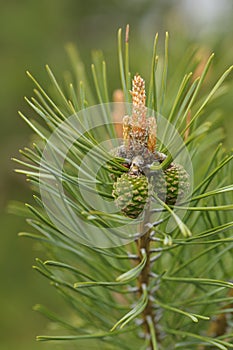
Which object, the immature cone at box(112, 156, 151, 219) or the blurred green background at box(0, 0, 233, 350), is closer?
the immature cone at box(112, 156, 151, 219)

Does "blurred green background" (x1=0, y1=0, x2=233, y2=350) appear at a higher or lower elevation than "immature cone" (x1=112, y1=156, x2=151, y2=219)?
higher

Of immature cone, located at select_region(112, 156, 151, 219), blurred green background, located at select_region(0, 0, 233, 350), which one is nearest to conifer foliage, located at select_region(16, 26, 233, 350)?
immature cone, located at select_region(112, 156, 151, 219)

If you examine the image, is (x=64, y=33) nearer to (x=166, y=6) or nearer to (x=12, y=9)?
(x=12, y=9)

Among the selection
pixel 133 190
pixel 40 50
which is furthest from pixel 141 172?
pixel 40 50

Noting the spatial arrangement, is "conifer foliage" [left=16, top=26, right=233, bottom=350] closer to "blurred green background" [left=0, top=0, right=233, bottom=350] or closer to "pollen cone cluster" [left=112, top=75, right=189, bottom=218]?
"pollen cone cluster" [left=112, top=75, right=189, bottom=218]

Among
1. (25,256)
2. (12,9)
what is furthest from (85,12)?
(25,256)

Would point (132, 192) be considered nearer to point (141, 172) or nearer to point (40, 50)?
point (141, 172)

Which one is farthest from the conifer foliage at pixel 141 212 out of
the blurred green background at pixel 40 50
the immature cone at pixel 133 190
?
the blurred green background at pixel 40 50

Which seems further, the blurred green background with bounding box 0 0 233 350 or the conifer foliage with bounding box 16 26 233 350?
the blurred green background with bounding box 0 0 233 350
